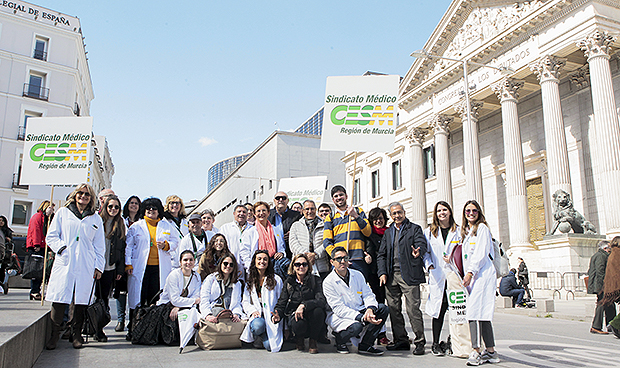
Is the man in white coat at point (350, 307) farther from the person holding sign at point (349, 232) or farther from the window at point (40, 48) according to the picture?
the window at point (40, 48)

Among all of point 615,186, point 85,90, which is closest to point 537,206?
point 615,186

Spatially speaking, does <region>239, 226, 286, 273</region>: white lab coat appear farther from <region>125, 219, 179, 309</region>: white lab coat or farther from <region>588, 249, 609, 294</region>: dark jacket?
<region>588, 249, 609, 294</region>: dark jacket

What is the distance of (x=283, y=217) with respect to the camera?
8602 millimetres

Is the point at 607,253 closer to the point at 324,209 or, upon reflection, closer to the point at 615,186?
the point at 324,209

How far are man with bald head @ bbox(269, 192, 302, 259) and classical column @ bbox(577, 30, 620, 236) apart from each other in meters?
15.4

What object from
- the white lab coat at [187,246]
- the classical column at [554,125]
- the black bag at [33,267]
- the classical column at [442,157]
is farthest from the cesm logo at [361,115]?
the classical column at [442,157]

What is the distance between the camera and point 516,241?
22.5 m

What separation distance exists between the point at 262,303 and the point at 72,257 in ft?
8.39

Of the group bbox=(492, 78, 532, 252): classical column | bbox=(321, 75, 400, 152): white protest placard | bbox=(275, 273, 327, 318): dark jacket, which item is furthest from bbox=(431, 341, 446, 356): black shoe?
bbox=(492, 78, 532, 252): classical column

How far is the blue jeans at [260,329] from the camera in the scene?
21.2 ft

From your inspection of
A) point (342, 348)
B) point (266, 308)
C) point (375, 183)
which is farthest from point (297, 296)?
point (375, 183)

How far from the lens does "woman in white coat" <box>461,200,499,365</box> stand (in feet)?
19.0

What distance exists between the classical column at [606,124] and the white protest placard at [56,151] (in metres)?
18.6

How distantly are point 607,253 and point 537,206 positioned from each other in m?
17.8
